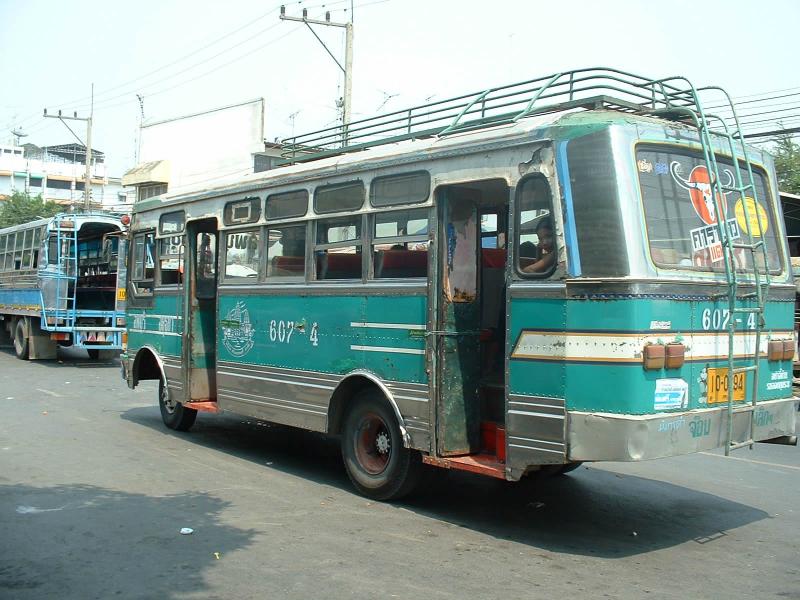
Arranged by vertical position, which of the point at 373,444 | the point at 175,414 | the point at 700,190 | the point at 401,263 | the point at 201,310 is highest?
the point at 700,190

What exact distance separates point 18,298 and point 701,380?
1897 centimetres

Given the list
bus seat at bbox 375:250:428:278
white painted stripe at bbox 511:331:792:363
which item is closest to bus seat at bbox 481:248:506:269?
bus seat at bbox 375:250:428:278

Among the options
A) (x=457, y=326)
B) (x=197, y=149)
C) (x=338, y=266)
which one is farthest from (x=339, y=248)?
(x=197, y=149)

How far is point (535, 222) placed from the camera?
19.8 ft

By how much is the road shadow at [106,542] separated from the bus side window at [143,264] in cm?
403

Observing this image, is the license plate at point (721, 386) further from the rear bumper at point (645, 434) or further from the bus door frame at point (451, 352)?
the bus door frame at point (451, 352)

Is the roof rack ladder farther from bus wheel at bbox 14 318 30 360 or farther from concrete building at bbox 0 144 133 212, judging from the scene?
concrete building at bbox 0 144 133 212

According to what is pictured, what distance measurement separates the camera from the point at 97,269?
20.3m

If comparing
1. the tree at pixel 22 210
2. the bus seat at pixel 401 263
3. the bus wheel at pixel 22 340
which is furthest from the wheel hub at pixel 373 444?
the tree at pixel 22 210

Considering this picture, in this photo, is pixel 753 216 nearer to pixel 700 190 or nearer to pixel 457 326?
pixel 700 190

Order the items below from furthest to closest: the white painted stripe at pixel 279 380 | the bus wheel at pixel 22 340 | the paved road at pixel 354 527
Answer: the bus wheel at pixel 22 340
the white painted stripe at pixel 279 380
the paved road at pixel 354 527

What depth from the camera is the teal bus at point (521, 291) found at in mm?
5652

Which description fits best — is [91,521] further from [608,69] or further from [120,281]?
[120,281]

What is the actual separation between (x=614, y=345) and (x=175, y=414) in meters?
6.84
